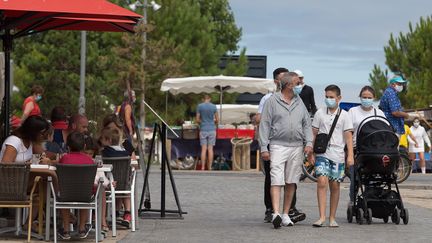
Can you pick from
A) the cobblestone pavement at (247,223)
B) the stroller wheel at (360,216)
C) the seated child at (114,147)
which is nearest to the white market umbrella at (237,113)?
the cobblestone pavement at (247,223)

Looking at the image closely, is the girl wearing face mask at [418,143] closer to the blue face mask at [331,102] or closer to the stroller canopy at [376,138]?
the stroller canopy at [376,138]

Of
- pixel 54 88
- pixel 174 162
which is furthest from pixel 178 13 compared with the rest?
pixel 174 162

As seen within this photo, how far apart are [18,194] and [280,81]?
3.95 metres

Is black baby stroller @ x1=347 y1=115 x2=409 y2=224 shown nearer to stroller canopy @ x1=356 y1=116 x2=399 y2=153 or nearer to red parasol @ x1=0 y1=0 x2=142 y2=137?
stroller canopy @ x1=356 y1=116 x2=399 y2=153

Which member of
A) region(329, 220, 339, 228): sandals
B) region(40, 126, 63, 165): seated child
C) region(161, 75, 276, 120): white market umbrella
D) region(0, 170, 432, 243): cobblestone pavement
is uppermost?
region(161, 75, 276, 120): white market umbrella

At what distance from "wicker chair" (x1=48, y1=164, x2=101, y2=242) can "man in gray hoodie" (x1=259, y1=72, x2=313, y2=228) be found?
9.14 ft

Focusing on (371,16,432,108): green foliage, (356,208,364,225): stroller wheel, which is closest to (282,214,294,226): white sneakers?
(356,208,364,225): stroller wheel

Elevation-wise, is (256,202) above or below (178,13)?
below

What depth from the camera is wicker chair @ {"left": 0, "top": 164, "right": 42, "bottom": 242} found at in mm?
12891

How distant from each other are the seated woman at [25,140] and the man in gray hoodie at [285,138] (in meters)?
2.75

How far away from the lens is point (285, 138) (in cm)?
1520

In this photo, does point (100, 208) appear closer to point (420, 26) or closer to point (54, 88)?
point (54, 88)

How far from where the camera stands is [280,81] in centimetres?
1559

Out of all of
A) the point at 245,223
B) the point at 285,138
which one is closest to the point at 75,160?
the point at 285,138
